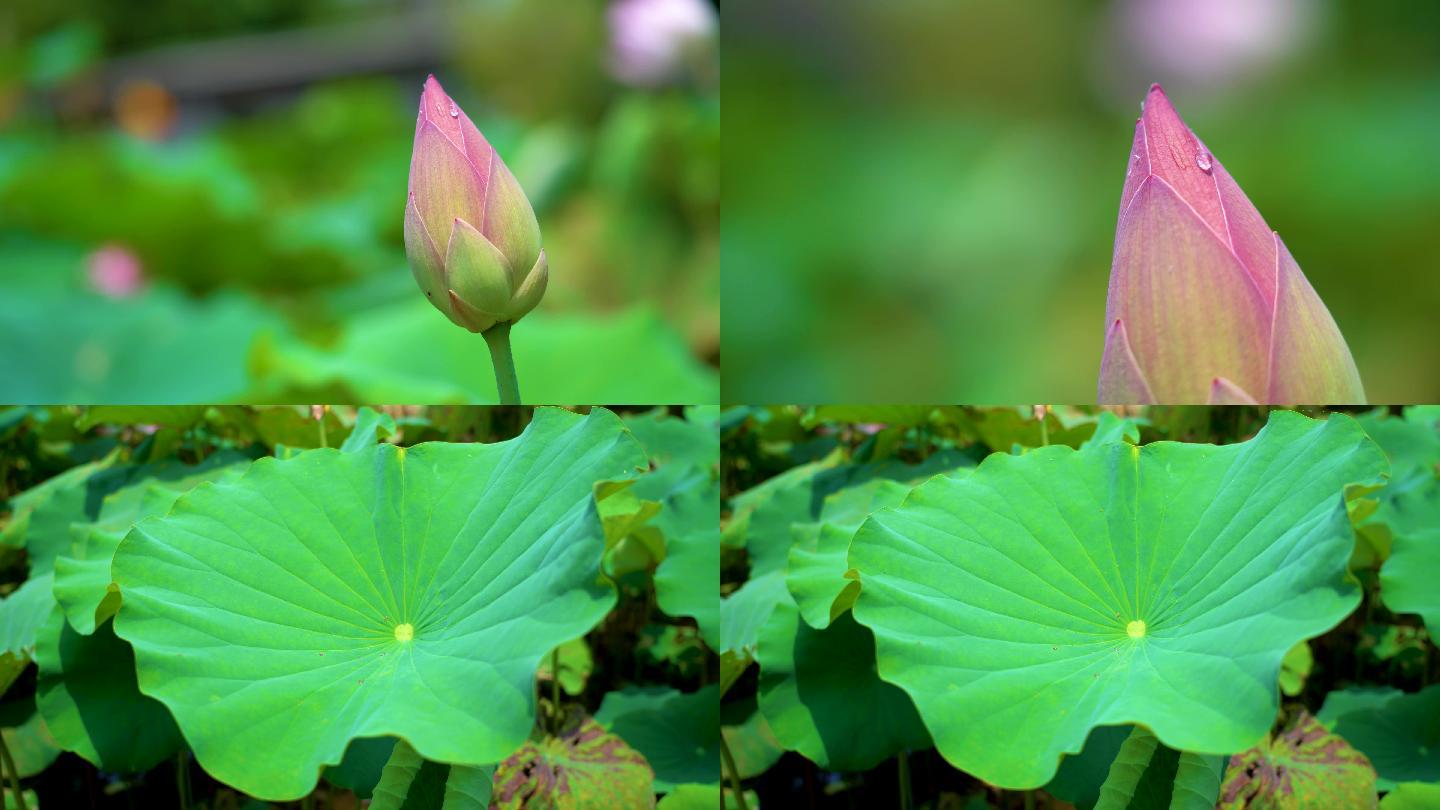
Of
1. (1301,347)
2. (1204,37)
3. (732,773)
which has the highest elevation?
(1204,37)

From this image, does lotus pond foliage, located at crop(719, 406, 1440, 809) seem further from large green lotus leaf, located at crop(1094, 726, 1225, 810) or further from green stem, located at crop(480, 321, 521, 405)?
green stem, located at crop(480, 321, 521, 405)

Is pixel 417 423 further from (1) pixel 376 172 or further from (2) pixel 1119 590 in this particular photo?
(1) pixel 376 172

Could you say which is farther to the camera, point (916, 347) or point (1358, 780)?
point (916, 347)

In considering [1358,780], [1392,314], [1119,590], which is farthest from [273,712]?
[1392,314]

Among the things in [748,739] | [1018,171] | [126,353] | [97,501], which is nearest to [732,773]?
[748,739]

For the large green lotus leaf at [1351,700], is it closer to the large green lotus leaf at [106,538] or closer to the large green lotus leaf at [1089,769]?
the large green lotus leaf at [1089,769]

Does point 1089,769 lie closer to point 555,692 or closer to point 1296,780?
point 1296,780
